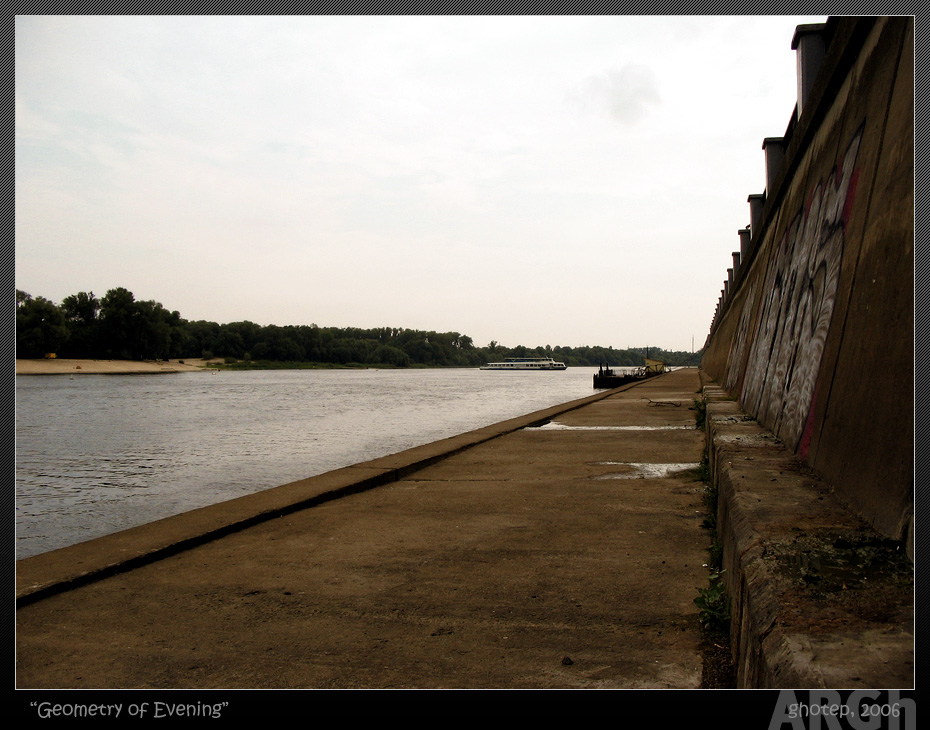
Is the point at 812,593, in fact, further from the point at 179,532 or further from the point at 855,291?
the point at 179,532

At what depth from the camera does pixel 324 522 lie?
17.1 ft

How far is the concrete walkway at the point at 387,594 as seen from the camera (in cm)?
261

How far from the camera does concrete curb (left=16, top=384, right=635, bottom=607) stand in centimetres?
377

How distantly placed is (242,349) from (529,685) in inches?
5434

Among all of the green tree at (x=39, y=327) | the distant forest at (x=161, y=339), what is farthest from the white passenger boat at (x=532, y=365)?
the green tree at (x=39, y=327)

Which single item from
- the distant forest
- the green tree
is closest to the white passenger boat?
the distant forest

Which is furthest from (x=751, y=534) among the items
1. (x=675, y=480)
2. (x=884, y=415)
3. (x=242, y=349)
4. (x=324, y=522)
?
(x=242, y=349)

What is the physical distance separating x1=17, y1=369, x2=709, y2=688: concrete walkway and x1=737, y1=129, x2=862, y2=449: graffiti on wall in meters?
1.07

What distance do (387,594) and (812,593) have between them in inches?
85.6

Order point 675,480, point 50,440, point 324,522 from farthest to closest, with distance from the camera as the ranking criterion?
point 50,440, point 675,480, point 324,522

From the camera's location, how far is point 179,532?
15.5ft

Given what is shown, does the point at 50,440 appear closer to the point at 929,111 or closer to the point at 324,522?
the point at 324,522

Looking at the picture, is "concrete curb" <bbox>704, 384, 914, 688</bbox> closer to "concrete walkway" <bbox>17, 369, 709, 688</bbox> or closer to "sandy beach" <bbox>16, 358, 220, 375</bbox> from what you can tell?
"concrete walkway" <bbox>17, 369, 709, 688</bbox>

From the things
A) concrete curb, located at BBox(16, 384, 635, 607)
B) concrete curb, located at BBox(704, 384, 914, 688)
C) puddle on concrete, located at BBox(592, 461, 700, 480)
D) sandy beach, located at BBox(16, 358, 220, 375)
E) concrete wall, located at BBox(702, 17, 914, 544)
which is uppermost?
concrete wall, located at BBox(702, 17, 914, 544)
